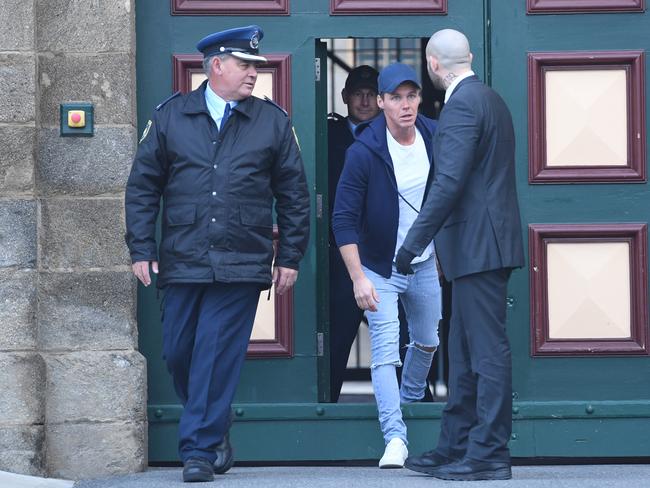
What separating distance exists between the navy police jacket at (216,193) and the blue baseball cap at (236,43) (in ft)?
0.69

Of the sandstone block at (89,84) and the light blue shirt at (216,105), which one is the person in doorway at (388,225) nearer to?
the light blue shirt at (216,105)

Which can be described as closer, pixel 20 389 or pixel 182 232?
pixel 182 232

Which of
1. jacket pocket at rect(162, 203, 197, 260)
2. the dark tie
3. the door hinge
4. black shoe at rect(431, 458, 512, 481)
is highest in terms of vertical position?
the door hinge

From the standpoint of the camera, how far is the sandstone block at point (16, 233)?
298 inches

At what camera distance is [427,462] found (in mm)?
7398

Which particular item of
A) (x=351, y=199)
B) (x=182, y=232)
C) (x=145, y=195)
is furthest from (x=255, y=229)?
(x=351, y=199)

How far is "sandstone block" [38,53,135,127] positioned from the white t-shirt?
134cm

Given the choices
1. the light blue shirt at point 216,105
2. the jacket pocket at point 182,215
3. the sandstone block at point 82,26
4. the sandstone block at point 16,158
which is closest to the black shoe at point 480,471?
the jacket pocket at point 182,215

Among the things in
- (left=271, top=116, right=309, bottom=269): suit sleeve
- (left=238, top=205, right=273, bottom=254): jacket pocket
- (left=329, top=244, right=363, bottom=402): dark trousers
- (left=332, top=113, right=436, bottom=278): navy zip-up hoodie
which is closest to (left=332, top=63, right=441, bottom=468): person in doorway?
(left=332, top=113, right=436, bottom=278): navy zip-up hoodie

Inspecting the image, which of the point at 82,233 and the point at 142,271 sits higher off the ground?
the point at 82,233

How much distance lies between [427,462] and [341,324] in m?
1.81

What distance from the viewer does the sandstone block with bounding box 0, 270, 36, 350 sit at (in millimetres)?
7547

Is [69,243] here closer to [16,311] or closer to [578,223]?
[16,311]

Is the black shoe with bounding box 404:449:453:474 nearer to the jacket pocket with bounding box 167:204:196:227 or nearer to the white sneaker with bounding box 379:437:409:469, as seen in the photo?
the white sneaker with bounding box 379:437:409:469
